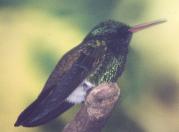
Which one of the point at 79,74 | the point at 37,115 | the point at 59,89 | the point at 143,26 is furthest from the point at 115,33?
the point at 37,115

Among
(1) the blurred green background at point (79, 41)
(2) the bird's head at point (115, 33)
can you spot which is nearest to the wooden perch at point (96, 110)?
(1) the blurred green background at point (79, 41)

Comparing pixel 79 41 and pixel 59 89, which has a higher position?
pixel 79 41

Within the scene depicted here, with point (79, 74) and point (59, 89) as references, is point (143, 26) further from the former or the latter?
point (59, 89)

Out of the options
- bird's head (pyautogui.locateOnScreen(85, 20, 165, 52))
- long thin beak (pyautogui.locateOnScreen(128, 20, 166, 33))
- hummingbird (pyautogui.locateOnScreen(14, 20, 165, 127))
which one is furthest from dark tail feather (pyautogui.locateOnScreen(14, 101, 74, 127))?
long thin beak (pyautogui.locateOnScreen(128, 20, 166, 33))

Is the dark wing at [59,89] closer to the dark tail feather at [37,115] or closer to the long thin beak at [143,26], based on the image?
the dark tail feather at [37,115]

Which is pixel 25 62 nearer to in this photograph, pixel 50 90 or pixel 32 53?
pixel 32 53

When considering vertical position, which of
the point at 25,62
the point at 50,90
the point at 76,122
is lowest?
the point at 76,122

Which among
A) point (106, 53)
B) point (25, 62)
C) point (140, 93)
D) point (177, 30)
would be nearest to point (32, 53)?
point (25, 62)
